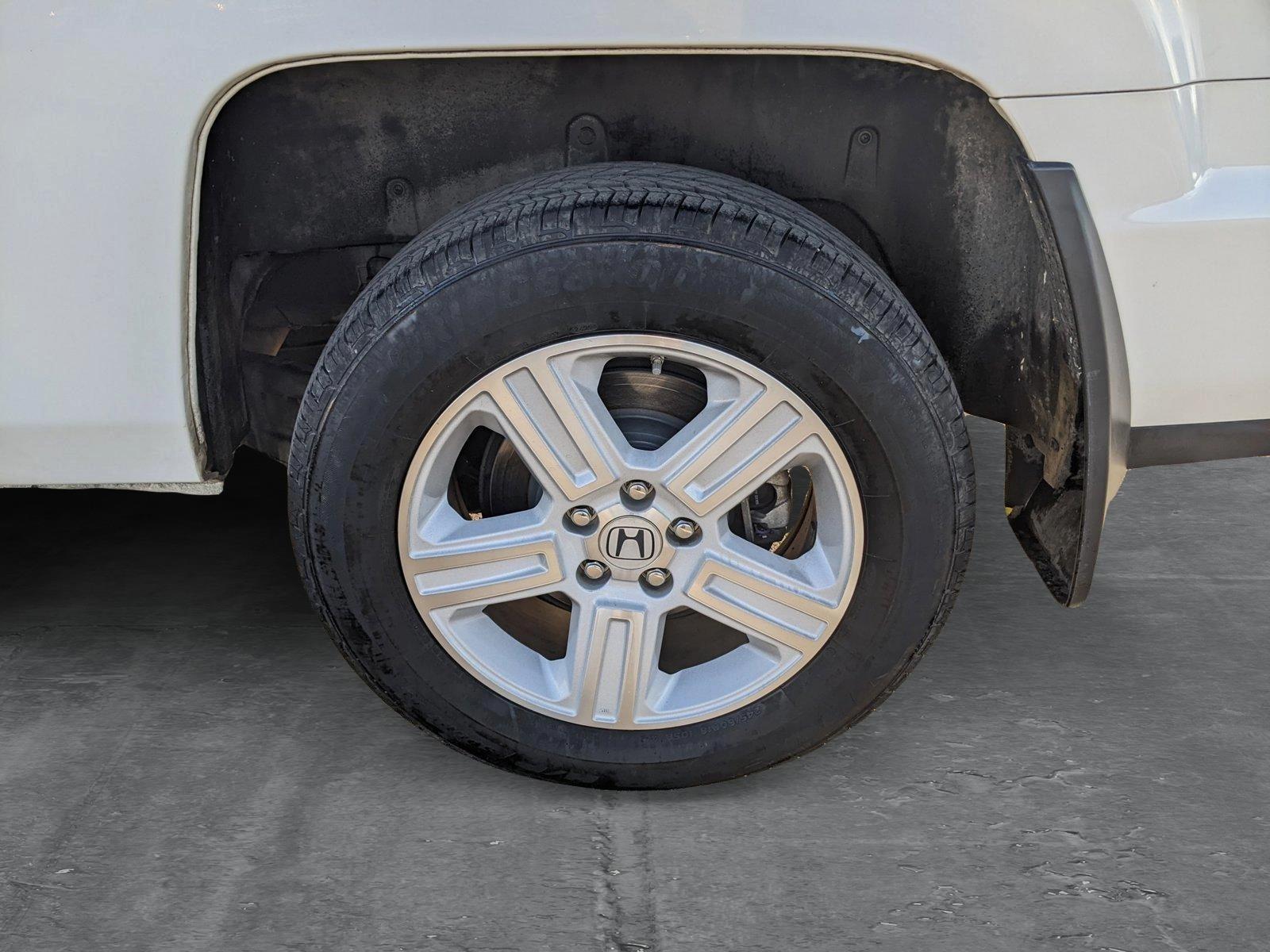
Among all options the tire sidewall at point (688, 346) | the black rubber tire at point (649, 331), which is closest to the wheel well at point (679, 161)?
the black rubber tire at point (649, 331)

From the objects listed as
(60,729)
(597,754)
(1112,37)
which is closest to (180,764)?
(60,729)

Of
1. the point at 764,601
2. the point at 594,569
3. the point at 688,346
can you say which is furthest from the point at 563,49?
the point at 764,601

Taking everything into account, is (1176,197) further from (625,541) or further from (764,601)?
(625,541)

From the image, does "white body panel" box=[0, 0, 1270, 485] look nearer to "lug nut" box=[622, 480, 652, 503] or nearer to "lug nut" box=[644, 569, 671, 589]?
"lug nut" box=[622, 480, 652, 503]

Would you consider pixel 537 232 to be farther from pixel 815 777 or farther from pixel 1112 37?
pixel 815 777

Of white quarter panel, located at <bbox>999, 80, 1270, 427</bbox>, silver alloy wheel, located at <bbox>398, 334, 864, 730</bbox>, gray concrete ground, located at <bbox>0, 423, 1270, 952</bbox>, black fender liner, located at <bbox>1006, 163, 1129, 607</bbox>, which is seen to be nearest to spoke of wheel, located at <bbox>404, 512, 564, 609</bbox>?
silver alloy wheel, located at <bbox>398, 334, 864, 730</bbox>

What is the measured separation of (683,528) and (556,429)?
245 millimetres

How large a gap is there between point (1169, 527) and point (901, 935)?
5.81ft

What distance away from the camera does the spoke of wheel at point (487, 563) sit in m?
1.93

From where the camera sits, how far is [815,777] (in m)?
2.09

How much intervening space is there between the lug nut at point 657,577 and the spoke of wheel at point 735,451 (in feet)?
0.36

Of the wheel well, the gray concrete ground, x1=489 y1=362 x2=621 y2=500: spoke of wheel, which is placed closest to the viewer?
the gray concrete ground

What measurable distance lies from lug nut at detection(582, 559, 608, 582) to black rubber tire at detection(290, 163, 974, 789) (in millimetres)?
246

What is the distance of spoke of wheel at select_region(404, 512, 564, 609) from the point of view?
1929 millimetres
